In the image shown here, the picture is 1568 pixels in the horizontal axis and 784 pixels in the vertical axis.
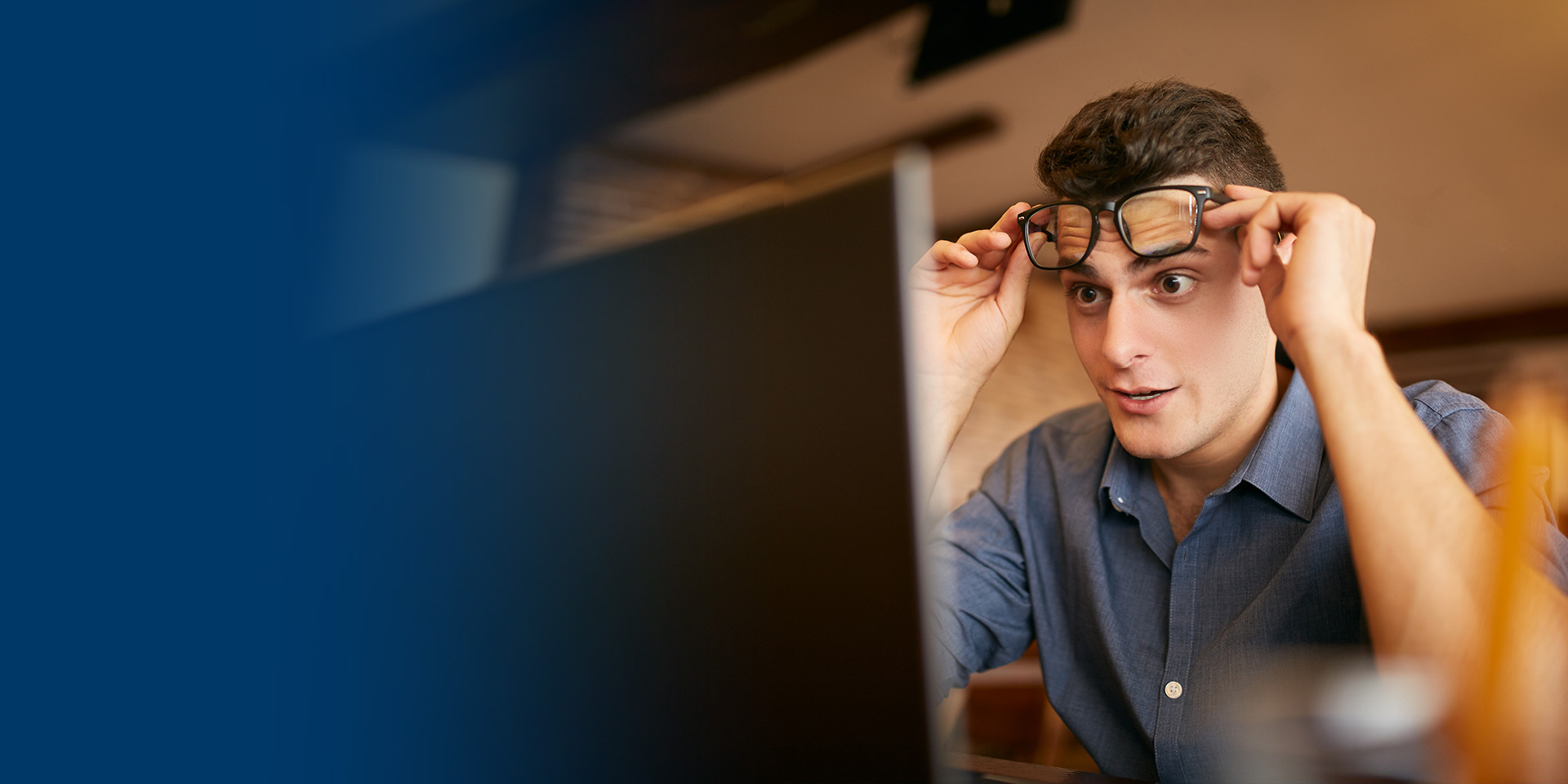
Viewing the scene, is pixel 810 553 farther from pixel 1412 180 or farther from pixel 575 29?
pixel 1412 180

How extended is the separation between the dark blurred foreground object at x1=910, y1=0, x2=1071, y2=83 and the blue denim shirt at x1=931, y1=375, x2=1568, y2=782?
2.42m

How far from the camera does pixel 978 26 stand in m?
3.58

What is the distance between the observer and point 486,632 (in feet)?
1.92

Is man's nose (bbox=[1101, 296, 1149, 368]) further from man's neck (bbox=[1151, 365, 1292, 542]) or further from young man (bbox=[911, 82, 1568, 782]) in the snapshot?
man's neck (bbox=[1151, 365, 1292, 542])

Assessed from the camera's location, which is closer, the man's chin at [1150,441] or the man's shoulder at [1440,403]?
the man's shoulder at [1440,403]

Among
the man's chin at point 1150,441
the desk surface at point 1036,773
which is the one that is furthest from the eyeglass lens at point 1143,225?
the desk surface at point 1036,773

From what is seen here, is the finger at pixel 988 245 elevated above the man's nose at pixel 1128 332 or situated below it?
above

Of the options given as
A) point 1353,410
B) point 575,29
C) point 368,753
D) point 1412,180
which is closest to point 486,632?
point 368,753

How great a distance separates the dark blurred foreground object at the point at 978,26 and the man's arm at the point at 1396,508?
287 cm

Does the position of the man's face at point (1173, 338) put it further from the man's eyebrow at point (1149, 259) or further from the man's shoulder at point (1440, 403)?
the man's shoulder at point (1440, 403)

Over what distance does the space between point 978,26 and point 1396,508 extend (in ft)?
10.5

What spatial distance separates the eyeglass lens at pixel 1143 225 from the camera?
41.3 inches

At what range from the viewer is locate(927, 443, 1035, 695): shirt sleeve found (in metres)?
1.36

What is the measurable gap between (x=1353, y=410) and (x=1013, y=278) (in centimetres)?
52
